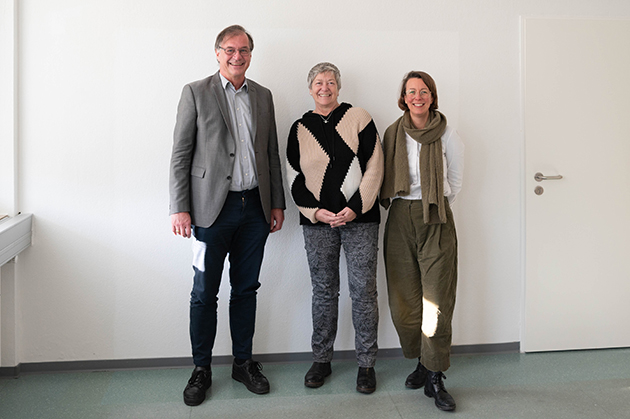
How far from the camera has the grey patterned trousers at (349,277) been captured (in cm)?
244

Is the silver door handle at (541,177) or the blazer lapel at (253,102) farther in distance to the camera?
the silver door handle at (541,177)

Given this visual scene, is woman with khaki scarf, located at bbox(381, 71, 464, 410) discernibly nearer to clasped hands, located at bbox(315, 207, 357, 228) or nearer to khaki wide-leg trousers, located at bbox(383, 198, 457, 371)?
khaki wide-leg trousers, located at bbox(383, 198, 457, 371)

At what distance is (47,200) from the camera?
8.54 feet

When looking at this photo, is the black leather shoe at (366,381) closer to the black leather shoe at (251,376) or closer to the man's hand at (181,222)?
the black leather shoe at (251,376)

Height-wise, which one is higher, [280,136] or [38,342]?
[280,136]

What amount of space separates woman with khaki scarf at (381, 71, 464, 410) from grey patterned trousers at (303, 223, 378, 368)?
4.6 inches

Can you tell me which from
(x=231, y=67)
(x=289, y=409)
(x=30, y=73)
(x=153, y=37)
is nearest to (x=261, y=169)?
(x=231, y=67)

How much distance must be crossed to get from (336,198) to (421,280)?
0.57 metres

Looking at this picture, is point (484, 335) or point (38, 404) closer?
point (38, 404)

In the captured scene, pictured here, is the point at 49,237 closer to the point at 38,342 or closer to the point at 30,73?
the point at 38,342

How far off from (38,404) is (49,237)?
81cm

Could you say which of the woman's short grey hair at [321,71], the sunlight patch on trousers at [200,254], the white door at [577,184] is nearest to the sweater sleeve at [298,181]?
the woman's short grey hair at [321,71]

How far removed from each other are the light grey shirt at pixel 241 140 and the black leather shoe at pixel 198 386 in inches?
35.2

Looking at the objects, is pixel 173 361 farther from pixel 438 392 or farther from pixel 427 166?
pixel 427 166
